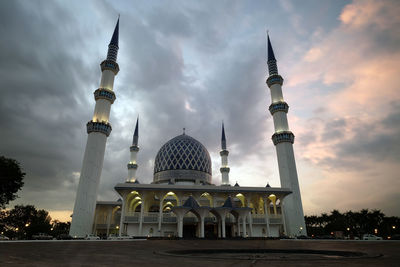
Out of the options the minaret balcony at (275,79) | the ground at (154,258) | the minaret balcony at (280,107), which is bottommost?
the ground at (154,258)

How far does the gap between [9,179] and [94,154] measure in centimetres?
1021

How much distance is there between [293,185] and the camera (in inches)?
1555

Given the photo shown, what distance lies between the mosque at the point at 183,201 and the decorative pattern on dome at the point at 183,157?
0.49 m

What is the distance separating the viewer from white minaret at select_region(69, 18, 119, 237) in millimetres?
32812

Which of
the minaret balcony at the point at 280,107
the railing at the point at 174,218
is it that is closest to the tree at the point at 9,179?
the railing at the point at 174,218

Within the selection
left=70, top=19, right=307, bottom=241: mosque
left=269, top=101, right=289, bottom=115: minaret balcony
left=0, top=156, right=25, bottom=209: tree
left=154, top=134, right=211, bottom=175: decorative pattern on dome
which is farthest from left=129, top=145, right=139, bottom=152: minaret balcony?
left=269, top=101, right=289, bottom=115: minaret balcony

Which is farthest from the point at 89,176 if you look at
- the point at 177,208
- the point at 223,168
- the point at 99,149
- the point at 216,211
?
the point at 223,168

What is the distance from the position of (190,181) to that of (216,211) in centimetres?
1591

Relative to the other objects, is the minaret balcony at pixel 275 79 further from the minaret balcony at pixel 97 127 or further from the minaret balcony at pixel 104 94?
the minaret balcony at pixel 97 127

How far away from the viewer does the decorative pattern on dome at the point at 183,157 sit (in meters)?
49.5

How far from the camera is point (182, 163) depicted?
49375mm

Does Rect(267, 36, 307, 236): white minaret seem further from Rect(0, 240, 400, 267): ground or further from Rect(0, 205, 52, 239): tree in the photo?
Rect(0, 205, 52, 239): tree

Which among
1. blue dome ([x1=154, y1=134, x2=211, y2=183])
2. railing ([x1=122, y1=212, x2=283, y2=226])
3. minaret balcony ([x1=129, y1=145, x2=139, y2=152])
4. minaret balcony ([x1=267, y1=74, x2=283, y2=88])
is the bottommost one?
railing ([x1=122, y1=212, x2=283, y2=226])

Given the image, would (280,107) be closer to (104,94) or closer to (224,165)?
(224,165)
